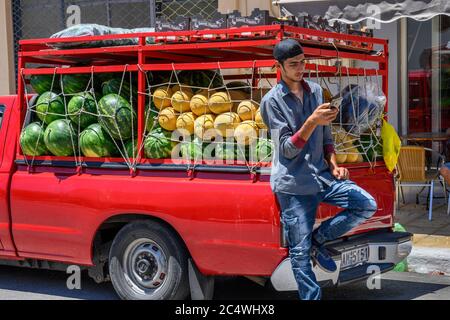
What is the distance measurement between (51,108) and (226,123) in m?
1.73

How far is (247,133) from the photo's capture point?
5.52 m

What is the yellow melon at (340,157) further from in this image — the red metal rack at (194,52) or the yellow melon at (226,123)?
the yellow melon at (226,123)

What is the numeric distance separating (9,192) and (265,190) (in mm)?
2488

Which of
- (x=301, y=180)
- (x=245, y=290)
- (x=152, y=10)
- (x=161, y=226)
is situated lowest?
(x=245, y=290)

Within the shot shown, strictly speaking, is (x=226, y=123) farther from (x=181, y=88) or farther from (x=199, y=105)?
(x=181, y=88)

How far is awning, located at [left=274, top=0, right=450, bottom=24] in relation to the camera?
820 cm

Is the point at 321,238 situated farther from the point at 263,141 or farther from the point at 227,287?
the point at 227,287

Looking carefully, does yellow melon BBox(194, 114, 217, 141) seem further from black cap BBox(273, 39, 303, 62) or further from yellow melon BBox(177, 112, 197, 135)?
black cap BBox(273, 39, 303, 62)

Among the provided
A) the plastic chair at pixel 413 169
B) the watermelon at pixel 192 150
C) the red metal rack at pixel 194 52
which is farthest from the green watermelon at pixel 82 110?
the plastic chair at pixel 413 169

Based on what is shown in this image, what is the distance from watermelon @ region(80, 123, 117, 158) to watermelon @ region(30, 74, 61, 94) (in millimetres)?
675

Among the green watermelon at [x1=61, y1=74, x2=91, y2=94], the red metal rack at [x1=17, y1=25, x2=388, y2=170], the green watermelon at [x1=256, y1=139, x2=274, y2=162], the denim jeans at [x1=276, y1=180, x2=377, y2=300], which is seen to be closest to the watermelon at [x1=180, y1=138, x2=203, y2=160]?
the red metal rack at [x1=17, y1=25, x2=388, y2=170]

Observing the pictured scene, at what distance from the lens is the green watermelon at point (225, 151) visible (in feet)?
18.3

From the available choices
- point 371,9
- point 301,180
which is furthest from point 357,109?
point 371,9
